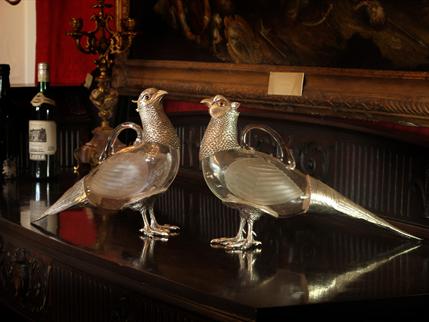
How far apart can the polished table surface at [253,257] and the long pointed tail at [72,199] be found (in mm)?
24

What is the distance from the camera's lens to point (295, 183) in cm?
138

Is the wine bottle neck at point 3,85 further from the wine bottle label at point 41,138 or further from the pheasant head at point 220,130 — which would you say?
the pheasant head at point 220,130

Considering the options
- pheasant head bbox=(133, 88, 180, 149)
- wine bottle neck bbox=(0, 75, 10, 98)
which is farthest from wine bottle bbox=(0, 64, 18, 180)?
pheasant head bbox=(133, 88, 180, 149)

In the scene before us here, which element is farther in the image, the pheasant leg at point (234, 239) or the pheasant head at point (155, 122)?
the pheasant head at point (155, 122)

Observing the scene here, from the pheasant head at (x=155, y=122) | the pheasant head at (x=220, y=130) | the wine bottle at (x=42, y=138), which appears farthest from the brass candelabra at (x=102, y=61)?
the pheasant head at (x=220, y=130)

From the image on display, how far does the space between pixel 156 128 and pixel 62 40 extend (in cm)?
165

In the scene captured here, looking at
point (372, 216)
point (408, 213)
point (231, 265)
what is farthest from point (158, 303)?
point (408, 213)

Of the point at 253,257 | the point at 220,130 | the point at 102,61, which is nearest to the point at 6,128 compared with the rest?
the point at 102,61

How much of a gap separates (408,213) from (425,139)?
0.14 metres

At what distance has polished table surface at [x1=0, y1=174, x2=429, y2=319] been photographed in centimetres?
115

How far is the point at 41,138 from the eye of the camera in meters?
2.20

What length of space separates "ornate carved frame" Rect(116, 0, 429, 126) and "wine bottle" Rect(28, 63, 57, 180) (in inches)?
11.0

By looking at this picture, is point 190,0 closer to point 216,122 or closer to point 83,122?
point 83,122

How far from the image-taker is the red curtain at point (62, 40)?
293 centimetres
